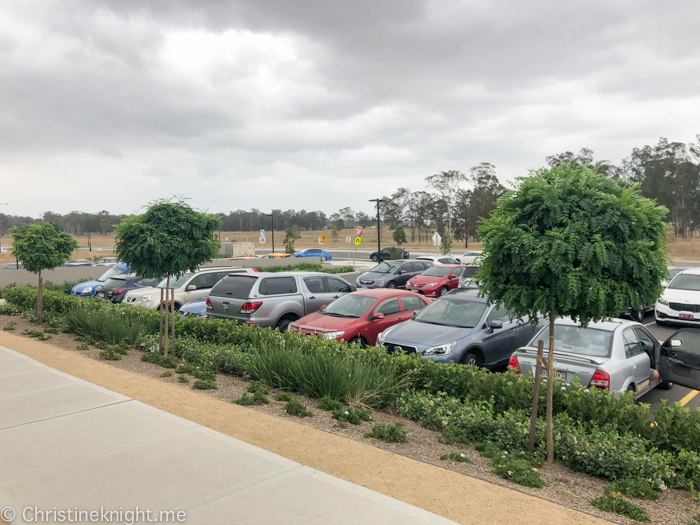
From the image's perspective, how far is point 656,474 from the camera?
454 centimetres

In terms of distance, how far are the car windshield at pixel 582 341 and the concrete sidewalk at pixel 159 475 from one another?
441cm

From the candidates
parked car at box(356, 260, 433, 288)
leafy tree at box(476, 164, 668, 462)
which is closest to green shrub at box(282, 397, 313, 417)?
leafy tree at box(476, 164, 668, 462)

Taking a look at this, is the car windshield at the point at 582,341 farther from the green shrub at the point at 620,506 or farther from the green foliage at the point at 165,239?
the green foliage at the point at 165,239

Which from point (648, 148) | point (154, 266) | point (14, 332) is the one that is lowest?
point (14, 332)

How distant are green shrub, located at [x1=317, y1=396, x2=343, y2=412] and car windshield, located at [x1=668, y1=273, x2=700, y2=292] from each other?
13.4 meters

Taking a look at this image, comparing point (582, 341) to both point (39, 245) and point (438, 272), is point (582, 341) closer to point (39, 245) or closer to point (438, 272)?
point (39, 245)

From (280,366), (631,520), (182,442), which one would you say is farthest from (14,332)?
(631,520)

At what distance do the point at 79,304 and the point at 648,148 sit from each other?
282 ft

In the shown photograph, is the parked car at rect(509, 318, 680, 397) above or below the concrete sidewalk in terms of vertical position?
above

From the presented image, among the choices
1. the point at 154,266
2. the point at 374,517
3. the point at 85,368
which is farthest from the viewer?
the point at 154,266

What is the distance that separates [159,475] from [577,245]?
4.31m

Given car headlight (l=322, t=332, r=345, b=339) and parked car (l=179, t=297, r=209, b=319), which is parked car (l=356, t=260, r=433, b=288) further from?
car headlight (l=322, t=332, r=345, b=339)

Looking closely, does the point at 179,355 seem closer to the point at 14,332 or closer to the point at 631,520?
the point at 14,332

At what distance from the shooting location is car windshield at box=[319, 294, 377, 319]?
10.6 metres
